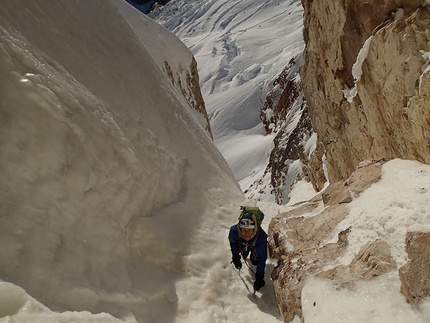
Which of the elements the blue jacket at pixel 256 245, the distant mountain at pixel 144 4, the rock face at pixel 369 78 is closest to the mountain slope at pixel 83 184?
the blue jacket at pixel 256 245

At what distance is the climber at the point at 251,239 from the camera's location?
152 inches

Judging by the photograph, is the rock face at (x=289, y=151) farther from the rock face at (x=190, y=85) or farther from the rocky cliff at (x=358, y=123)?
the rocky cliff at (x=358, y=123)

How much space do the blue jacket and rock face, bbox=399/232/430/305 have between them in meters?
1.61

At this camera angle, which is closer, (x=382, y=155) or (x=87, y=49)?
(x=87, y=49)

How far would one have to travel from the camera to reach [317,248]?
3.70 m

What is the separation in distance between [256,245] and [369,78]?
5.00 metres

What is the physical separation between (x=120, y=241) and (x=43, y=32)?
3.00m

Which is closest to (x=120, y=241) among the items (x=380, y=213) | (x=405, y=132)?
(x=380, y=213)

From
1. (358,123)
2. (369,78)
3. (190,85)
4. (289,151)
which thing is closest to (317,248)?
(369,78)

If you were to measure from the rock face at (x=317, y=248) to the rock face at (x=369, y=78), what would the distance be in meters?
1.43

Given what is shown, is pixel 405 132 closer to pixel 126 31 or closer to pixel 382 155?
pixel 382 155

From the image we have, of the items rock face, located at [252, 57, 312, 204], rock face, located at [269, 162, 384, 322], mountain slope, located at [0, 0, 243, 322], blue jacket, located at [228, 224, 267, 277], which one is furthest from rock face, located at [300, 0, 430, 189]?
rock face, located at [252, 57, 312, 204]

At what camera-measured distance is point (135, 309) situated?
2996mm

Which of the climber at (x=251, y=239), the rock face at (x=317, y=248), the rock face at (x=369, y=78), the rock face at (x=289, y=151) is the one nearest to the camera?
the rock face at (x=317, y=248)
